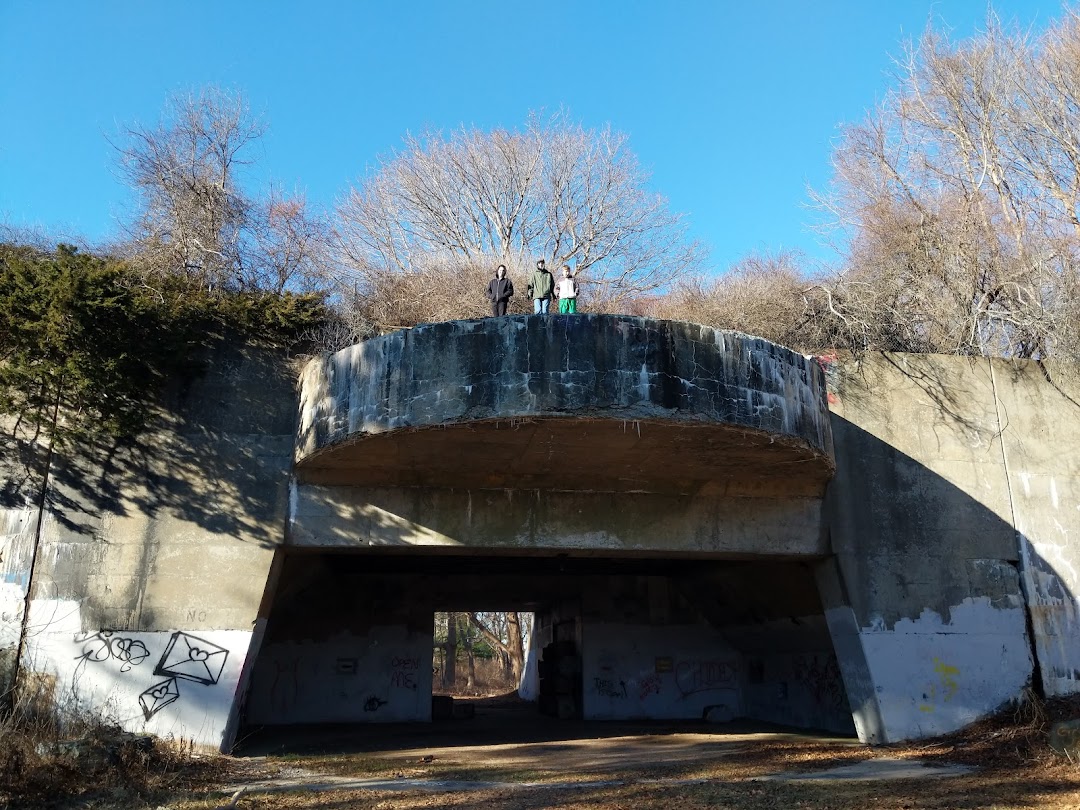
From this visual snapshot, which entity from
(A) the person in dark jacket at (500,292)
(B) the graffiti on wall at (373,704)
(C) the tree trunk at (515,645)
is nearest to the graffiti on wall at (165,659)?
(A) the person in dark jacket at (500,292)

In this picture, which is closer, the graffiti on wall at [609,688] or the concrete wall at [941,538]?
the concrete wall at [941,538]

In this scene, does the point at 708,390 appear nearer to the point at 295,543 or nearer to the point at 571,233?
the point at 295,543

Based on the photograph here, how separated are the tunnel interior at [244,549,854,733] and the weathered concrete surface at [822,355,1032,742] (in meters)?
2.99

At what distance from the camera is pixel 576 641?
761 inches

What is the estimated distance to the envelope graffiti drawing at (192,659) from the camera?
11109mm

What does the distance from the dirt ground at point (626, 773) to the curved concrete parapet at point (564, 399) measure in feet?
12.4

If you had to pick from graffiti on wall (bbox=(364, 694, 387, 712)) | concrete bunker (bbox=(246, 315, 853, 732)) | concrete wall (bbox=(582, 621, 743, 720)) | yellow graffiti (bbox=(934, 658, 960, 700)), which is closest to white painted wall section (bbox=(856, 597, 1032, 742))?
yellow graffiti (bbox=(934, 658, 960, 700))

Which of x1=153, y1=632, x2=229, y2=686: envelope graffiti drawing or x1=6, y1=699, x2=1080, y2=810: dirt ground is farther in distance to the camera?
x1=153, y1=632, x2=229, y2=686: envelope graffiti drawing

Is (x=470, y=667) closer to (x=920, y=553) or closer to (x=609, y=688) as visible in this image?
(x=609, y=688)

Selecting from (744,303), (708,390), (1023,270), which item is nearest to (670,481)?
(708,390)

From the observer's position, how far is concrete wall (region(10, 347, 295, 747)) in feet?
36.0

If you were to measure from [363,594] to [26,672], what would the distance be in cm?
781

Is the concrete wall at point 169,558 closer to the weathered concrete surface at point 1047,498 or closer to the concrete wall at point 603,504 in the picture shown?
the concrete wall at point 603,504

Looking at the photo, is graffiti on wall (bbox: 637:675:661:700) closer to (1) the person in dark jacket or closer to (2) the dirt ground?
(2) the dirt ground
